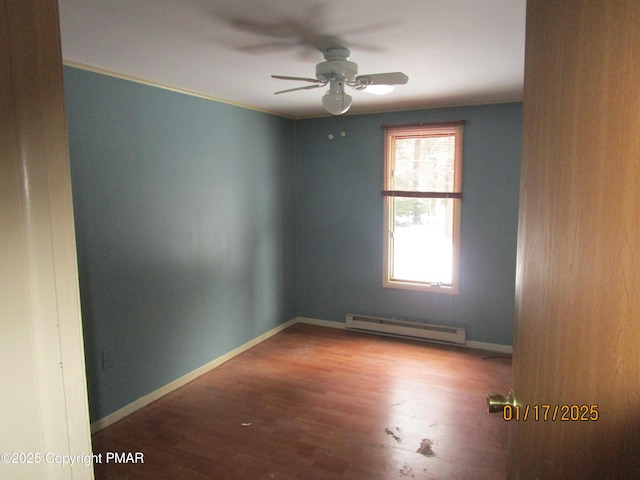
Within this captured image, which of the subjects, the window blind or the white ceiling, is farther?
the window blind

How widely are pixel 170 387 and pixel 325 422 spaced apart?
1.38 m

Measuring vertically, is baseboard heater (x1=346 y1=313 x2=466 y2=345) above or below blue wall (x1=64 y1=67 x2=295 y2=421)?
below

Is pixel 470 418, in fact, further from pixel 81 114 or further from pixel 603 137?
pixel 81 114

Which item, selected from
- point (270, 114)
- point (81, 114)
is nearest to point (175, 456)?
point (81, 114)

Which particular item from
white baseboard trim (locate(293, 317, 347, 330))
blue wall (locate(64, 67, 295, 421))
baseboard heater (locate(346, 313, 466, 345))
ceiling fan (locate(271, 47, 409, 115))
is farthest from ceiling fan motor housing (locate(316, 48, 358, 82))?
white baseboard trim (locate(293, 317, 347, 330))

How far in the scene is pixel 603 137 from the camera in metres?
0.67

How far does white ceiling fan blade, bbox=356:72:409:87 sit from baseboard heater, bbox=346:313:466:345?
2.87 meters

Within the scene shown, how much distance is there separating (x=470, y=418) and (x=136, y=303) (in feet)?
8.61

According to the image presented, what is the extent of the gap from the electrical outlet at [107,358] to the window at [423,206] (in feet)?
9.48

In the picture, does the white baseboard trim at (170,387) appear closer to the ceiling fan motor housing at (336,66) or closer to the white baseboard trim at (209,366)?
the white baseboard trim at (209,366)

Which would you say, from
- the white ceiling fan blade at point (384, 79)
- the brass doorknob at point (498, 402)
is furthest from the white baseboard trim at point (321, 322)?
the brass doorknob at point (498, 402)

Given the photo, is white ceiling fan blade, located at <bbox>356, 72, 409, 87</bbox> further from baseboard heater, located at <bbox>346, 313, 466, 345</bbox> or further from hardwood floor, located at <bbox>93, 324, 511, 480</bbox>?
baseboard heater, located at <bbox>346, 313, 466, 345</bbox>

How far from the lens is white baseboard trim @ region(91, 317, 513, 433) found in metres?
3.00
